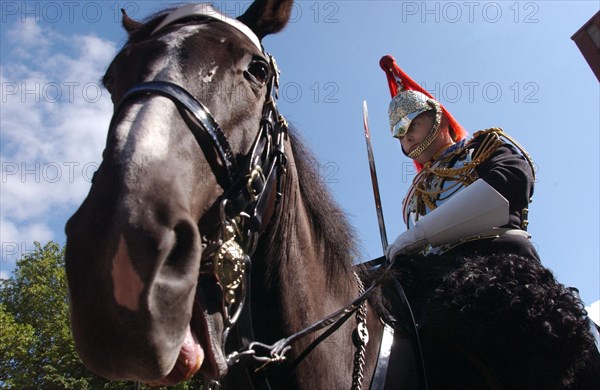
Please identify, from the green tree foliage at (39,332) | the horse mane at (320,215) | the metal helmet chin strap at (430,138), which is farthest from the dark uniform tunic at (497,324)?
the green tree foliage at (39,332)

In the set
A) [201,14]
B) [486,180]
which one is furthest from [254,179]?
[486,180]

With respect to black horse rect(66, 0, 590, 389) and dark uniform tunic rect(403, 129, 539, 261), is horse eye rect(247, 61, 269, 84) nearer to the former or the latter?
black horse rect(66, 0, 590, 389)

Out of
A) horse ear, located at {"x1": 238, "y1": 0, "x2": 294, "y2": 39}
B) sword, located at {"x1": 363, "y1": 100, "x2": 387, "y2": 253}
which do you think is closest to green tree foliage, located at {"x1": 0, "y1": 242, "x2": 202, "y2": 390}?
sword, located at {"x1": 363, "y1": 100, "x2": 387, "y2": 253}

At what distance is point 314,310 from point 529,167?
6.62ft

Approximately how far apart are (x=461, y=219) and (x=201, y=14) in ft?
6.35

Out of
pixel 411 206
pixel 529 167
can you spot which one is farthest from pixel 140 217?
pixel 411 206

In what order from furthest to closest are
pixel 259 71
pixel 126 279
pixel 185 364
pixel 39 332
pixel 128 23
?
1. pixel 39 332
2. pixel 128 23
3. pixel 259 71
4. pixel 185 364
5. pixel 126 279

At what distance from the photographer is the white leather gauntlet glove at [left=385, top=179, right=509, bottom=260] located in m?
3.27

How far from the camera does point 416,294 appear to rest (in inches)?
127

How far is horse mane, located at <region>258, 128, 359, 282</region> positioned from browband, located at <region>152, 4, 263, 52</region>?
0.69m

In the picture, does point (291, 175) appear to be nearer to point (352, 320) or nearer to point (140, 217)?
point (352, 320)

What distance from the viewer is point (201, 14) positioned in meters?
2.65

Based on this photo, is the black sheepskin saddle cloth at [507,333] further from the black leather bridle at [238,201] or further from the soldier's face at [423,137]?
the soldier's face at [423,137]

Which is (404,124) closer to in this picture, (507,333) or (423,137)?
(423,137)
